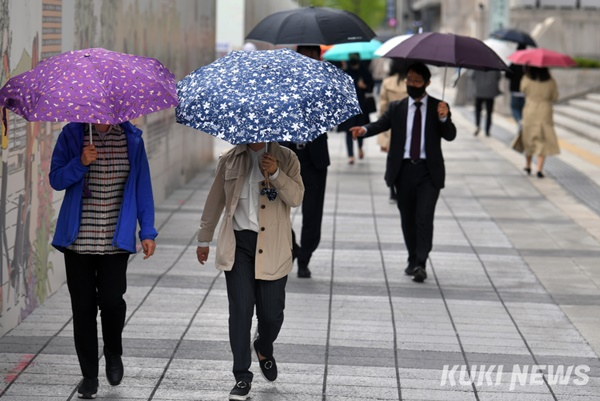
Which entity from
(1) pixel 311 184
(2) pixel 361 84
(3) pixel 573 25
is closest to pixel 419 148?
(1) pixel 311 184

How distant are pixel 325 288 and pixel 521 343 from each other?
6.53 ft

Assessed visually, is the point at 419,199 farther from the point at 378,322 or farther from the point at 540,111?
the point at 540,111

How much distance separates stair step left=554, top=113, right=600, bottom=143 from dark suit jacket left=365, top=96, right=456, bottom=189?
12.4 m

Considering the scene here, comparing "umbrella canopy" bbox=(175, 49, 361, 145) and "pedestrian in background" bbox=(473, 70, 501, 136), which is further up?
"umbrella canopy" bbox=(175, 49, 361, 145)

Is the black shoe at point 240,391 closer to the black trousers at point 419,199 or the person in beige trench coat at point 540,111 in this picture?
the black trousers at point 419,199

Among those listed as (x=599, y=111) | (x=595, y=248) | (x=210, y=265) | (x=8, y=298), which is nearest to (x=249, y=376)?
(x=8, y=298)

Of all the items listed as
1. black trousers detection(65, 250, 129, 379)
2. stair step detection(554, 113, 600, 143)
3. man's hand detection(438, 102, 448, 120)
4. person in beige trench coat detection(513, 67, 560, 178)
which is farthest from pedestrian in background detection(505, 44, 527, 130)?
black trousers detection(65, 250, 129, 379)

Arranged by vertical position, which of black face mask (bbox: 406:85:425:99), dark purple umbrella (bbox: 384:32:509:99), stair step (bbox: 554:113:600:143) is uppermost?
dark purple umbrella (bbox: 384:32:509:99)

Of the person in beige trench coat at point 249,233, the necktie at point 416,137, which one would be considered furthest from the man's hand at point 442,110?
the person in beige trench coat at point 249,233

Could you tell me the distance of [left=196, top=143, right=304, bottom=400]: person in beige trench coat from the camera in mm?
5879

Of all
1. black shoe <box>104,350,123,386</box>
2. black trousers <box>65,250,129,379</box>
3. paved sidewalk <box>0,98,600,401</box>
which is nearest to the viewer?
black trousers <box>65,250,129,379</box>

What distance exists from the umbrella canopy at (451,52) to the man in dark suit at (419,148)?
5.1 inches

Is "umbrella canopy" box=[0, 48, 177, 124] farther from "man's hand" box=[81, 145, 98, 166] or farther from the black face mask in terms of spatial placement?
the black face mask

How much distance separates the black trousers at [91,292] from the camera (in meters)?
5.80
